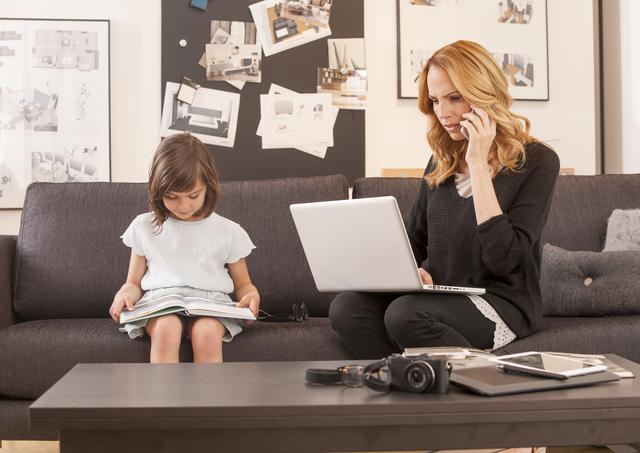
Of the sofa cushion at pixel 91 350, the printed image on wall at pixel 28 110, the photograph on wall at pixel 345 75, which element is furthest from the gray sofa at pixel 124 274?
the photograph on wall at pixel 345 75

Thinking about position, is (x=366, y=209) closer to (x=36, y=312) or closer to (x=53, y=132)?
(x=36, y=312)

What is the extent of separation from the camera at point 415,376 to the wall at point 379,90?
229 centimetres

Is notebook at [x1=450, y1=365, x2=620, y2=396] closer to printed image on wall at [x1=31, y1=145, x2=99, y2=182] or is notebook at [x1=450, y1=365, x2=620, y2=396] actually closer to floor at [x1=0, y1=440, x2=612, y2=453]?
floor at [x1=0, y1=440, x2=612, y2=453]

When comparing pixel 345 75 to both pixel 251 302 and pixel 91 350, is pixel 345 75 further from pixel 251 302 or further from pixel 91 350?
pixel 91 350

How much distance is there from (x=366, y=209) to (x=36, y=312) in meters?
1.21

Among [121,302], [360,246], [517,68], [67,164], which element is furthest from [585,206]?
[67,164]

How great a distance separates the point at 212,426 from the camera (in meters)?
1.08

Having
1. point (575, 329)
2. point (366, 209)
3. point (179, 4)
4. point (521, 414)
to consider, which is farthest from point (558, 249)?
point (179, 4)

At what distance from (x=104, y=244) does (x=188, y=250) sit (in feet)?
1.34

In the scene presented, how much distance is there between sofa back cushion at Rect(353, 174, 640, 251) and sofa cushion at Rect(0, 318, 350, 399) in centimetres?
66

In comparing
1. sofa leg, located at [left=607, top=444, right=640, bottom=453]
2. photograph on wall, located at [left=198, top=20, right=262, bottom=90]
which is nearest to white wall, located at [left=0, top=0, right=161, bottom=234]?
photograph on wall, located at [left=198, top=20, right=262, bottom=90]

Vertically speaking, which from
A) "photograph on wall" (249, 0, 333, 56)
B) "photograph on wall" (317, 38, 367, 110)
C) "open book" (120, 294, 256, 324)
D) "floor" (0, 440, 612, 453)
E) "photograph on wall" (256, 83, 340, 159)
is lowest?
"floor" (0, 440, 612, 453)

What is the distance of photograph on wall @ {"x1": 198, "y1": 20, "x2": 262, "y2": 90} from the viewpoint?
335cm

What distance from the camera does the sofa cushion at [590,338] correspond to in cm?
208
